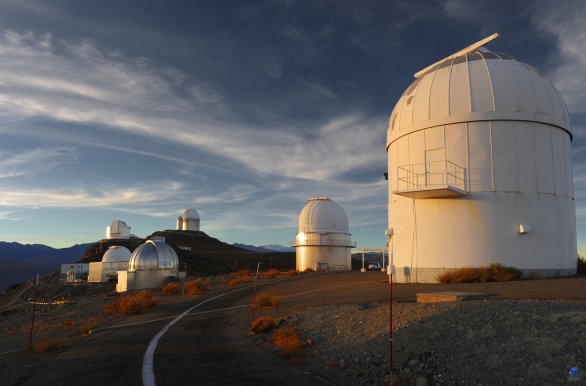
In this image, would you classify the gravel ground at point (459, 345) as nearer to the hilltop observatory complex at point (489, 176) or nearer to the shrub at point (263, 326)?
the shrub at point (263, 326)

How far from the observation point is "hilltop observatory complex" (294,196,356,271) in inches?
1882

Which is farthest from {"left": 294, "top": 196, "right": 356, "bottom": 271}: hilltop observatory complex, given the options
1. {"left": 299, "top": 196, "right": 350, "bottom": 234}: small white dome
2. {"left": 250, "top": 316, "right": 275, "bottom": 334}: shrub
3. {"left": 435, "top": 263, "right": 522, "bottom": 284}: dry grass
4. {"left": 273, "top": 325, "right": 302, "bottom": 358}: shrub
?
{"left": 273, "top": 325, "right": 302, "bottom": 358}: shrub

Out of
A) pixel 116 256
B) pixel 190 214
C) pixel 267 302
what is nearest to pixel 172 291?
pixel 267 302

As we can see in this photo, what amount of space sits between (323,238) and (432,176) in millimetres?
29032

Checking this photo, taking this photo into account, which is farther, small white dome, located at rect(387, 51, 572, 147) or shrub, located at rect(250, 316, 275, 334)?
small white dome, located at rect(387, 51, 572, 147)

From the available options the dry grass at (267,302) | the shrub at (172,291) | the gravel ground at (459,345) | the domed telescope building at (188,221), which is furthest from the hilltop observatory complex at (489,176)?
the domed telescope building at (188,221)

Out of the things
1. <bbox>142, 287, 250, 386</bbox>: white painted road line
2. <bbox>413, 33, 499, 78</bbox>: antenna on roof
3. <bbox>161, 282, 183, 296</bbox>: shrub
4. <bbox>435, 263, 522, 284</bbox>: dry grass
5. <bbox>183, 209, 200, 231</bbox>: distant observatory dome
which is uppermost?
<bbox>413, 33, 499, 78</bbox>: antenna on roof

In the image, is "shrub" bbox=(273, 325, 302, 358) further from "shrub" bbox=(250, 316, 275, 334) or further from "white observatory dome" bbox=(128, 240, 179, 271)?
"white observatory dome" bbox=(128, 240, 179, 271)

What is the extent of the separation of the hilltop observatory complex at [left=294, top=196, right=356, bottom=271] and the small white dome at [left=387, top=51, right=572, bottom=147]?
28023 mm

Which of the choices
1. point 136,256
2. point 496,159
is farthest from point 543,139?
point 136,256

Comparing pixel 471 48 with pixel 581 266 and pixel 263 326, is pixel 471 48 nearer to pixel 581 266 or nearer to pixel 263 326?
pixel 581 266

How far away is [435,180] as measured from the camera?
64.3 feet

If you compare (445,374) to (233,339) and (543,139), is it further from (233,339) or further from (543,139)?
(543,139)

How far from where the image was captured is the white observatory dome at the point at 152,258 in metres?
33.0
